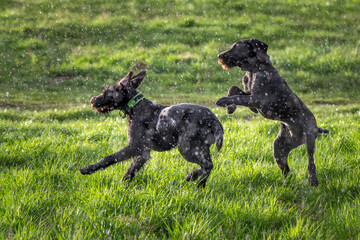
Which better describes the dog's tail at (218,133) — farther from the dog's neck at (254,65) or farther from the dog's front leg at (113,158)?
the dog's front leg at (113,158)

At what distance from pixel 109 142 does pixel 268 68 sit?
356cm

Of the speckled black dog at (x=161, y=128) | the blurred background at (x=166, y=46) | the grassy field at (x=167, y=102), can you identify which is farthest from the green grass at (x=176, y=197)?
the blurred background at (x=166, y=46)

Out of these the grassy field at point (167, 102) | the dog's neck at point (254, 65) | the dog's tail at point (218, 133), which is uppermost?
the dog's neck at point (254, 65)

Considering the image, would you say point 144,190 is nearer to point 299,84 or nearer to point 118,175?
point 118,175

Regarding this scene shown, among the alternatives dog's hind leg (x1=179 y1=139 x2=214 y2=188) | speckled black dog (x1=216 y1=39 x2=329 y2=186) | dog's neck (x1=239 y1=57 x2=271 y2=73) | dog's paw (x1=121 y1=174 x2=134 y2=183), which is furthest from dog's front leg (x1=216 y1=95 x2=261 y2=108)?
dog's paw (x1=121 y1=174 x2=134 y2=183)

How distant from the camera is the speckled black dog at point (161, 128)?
411cm

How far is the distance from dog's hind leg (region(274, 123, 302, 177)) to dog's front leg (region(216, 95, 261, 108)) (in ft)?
2.52

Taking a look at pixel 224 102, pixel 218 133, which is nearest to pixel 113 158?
pixel 218 133

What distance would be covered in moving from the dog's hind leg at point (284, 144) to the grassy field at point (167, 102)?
313 mm

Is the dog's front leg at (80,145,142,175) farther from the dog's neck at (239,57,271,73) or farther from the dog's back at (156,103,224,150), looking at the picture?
the dog's neck at (239,57,271,73)

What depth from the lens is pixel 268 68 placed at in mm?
4062

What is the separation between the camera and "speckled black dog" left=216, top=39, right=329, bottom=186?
3.96 m

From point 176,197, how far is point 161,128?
0.83 metres

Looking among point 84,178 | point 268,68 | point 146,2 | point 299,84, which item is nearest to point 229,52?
point 268,68
